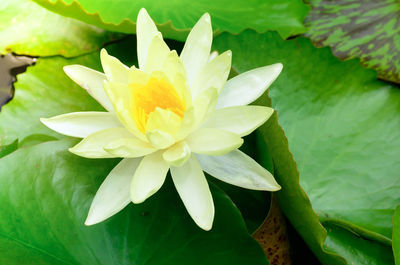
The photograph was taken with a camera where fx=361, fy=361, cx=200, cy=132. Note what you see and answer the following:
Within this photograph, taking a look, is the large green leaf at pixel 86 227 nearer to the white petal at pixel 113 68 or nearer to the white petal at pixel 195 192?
the white petal at pixel 195 192

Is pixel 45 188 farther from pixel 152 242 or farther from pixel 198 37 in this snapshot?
pixel 198 37

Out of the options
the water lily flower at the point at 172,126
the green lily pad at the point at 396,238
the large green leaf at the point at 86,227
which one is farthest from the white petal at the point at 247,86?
the green lily pad at the point at 396,238

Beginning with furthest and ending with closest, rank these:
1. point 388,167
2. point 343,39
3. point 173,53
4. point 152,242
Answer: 1. point 343,39
2. point 388,167
3. point 152,242
4. point 173,53

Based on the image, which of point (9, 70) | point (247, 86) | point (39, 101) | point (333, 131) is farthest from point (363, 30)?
point (9, 70)

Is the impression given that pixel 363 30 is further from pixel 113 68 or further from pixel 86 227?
pixel 86 227

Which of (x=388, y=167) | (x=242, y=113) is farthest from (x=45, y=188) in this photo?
(x=388, y=167)

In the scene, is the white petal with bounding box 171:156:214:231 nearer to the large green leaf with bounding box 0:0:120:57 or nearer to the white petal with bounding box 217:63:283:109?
the white petal with bounding box 217:63:283:109

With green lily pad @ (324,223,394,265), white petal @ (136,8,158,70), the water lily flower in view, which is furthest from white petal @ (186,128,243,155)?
green lily pad @ (324,223,394,265)
